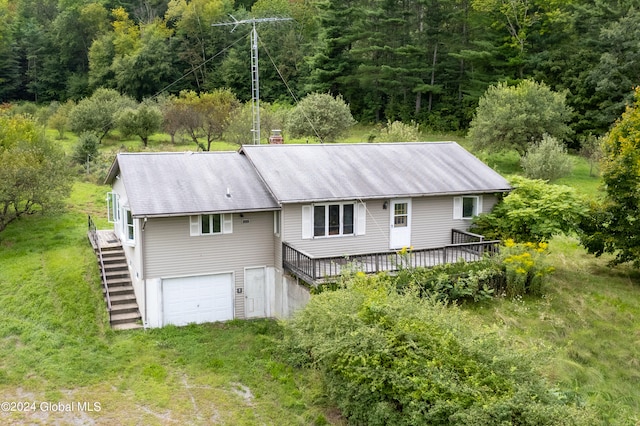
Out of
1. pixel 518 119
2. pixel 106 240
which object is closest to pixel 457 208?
pixel 106 240

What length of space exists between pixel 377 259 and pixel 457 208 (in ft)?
17.5

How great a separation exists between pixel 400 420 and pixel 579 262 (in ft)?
46.7

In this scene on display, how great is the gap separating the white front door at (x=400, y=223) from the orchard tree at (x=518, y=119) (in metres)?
17.5

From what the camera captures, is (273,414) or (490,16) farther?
(490,16)

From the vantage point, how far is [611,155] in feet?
64.4

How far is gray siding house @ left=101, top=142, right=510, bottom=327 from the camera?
57.7ft

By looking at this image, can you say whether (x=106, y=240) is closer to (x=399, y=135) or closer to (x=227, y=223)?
(x=227, y=223)

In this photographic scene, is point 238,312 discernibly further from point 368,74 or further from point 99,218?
point 368,74

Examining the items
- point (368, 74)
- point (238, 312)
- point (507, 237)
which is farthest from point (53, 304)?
point (368, 74)

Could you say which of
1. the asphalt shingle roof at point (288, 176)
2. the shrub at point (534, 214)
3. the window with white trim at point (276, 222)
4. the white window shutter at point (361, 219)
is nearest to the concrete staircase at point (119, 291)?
the asphalt shingle roof at point (288, 176)

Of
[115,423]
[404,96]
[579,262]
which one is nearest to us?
[115,423]

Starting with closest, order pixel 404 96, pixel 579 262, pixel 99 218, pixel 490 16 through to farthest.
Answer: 1. pixel 579 262
2. pixel 99 218
3. pixel 490 16
4. pixel 404 96

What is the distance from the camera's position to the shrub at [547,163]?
30.6 m

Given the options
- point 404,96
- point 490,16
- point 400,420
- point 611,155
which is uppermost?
point 490,16
